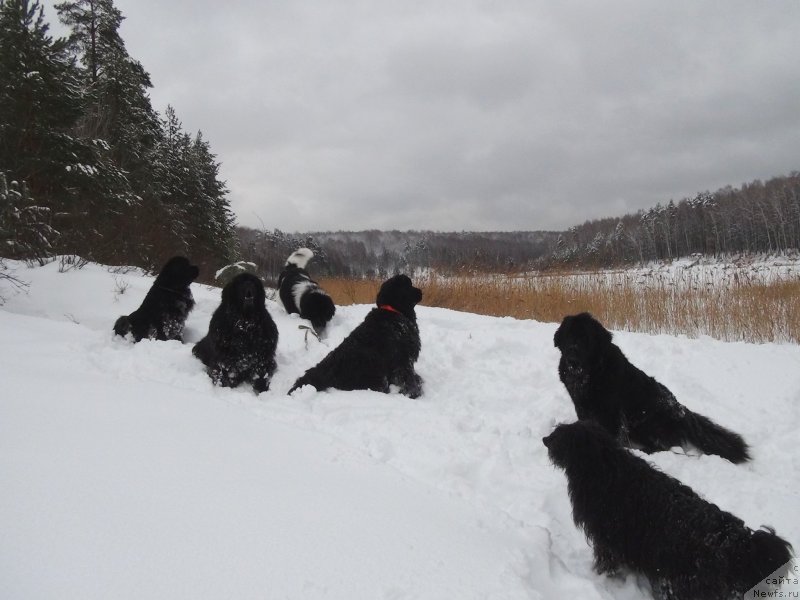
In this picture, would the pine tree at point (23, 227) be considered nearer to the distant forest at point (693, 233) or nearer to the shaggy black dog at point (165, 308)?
the shaggy black dog at point (165, 308)

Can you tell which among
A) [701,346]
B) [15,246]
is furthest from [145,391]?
[15,246]

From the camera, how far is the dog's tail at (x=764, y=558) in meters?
1.81

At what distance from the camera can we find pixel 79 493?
1914 mm

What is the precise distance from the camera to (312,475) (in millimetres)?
2662

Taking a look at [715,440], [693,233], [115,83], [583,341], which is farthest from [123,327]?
[693,233]

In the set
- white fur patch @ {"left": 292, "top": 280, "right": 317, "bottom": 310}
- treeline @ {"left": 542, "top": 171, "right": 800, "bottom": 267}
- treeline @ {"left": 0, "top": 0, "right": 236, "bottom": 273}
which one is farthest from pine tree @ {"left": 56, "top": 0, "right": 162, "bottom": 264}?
treeline @ {"left": 542, "top": 171, "right": 800, "bottom": 267}

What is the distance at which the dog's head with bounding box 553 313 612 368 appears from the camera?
3869 millimetres

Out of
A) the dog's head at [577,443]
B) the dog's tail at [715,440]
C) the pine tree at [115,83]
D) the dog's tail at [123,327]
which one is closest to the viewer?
the dog's head at [577,443]

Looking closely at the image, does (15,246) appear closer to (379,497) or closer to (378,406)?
(378,406)

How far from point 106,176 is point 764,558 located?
52.0 ft

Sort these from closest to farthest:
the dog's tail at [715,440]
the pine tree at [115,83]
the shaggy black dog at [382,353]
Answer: the dog's tail at [715,440] → the shaggy black dog at [382,353] → the pine tree at [115,83]

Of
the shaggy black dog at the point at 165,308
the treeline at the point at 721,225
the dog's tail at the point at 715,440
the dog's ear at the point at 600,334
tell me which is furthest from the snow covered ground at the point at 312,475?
the treeline at the point at 721,225

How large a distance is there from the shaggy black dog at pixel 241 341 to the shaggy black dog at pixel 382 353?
62cm

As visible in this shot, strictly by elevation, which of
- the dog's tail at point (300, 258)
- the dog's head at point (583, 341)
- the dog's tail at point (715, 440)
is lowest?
the dog's tail at point (715, 440)
